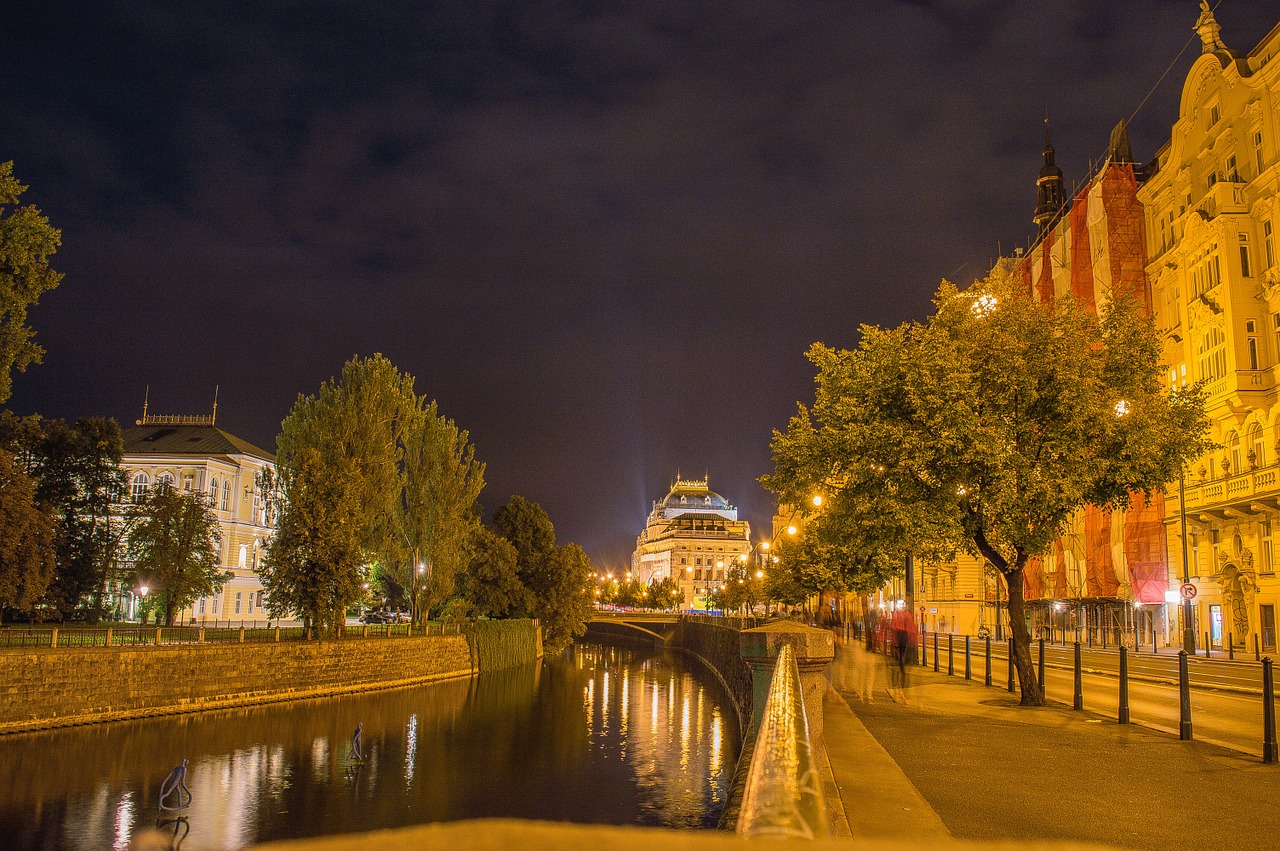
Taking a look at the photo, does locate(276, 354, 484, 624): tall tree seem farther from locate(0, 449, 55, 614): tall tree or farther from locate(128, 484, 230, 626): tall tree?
locate(0, 449, 55, 614): tall tree

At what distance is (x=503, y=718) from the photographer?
42.8m

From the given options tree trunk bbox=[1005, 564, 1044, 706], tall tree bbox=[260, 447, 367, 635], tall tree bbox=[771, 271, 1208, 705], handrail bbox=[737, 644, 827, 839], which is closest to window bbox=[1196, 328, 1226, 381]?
tall tree bbox=[771, 271, 1208, 705]

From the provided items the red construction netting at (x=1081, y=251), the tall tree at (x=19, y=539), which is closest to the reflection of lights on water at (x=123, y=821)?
the tall tree at (x=19, y=539)

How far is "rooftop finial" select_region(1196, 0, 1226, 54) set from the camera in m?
48.4

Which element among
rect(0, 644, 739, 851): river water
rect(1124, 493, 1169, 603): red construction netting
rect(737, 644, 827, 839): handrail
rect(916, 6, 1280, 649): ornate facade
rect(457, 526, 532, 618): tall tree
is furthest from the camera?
rect(457, 526, 532, 618): tall tree

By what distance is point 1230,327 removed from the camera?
4372cm

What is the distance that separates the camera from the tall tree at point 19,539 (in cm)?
3525

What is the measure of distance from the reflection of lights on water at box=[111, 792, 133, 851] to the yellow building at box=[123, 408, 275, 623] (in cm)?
4350

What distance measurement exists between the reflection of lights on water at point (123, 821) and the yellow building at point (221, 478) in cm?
4350

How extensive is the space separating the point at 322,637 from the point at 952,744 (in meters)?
38.3

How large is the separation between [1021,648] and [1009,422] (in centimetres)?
496

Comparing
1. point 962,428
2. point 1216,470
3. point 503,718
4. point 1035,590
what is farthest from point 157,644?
point 1035,590

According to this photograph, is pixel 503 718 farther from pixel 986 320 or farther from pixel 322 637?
pixel 986 320

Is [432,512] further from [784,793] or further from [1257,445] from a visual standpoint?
[784,793]
